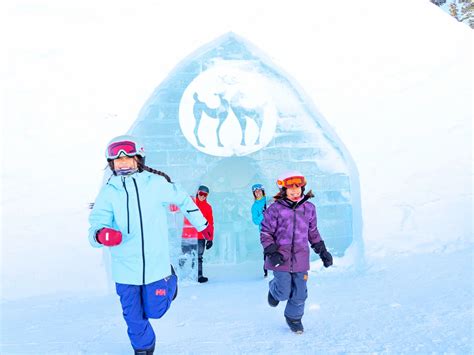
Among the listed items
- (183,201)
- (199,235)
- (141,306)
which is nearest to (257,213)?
(199,235)

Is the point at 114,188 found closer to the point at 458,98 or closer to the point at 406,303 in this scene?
the point at 406,303

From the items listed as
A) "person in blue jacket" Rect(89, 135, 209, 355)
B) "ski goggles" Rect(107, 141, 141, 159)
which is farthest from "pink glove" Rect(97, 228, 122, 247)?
"ski goggles" Rect(107, 141, 141, 159)

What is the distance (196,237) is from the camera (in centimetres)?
480

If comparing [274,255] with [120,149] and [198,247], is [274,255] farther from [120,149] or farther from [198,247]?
[198,247]

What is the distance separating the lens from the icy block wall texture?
4.83 meters

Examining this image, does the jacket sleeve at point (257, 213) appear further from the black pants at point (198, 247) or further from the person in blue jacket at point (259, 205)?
the black pants at point (198, 247)

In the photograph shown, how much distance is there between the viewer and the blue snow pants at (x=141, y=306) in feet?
7.48

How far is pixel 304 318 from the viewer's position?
3117 millimetres

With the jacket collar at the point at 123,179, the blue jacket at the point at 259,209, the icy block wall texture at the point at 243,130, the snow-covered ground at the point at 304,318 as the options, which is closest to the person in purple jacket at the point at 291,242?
the snow-covered ground at the point at 304,318

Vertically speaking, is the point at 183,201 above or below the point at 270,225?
above

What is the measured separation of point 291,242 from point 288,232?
0.07m

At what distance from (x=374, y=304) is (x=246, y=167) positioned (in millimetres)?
3675

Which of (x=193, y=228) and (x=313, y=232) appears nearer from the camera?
(x=313, y=232)

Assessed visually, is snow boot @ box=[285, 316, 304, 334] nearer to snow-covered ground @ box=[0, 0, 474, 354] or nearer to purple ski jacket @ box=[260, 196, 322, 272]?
purple ski jacket @ box=[260, 196, 322, 272]
